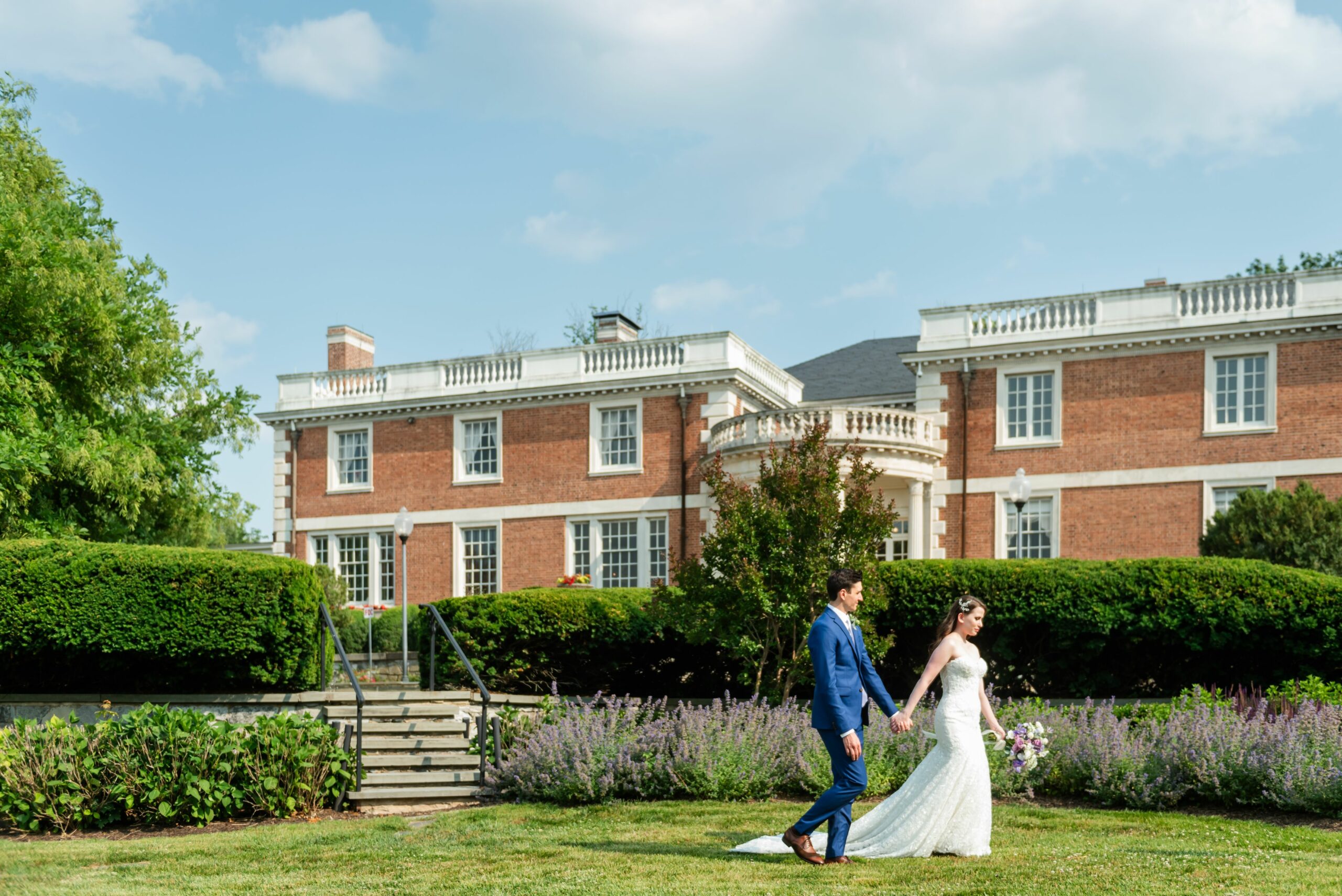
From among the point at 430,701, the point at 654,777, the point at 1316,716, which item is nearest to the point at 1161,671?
the point at 1316,716

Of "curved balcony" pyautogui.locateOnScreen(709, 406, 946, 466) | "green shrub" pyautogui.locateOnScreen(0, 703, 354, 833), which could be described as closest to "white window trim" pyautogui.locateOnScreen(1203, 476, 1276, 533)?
"curved balcony" pyautogui.locateOnScreen(709, 406, 946, 466)

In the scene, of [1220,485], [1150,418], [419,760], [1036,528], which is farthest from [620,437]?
[419,760]

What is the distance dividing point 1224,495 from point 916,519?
6282 millimetres

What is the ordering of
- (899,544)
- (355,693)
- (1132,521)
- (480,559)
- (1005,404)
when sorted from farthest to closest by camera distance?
(480,559) → (899,544) → (1005,404) → (1132,521) → (355,693)

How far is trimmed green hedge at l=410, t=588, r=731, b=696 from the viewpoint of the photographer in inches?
656

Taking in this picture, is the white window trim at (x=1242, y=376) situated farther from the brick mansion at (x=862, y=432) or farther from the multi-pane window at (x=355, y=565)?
the multi-pane window at (x=355, y=565)

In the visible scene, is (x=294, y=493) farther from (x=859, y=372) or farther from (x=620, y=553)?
(x=859, y=372)

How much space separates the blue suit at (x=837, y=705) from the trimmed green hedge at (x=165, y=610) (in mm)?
7873

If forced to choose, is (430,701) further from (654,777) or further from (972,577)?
(972,577)

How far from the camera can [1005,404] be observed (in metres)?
28.7

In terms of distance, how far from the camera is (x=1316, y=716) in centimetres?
1146

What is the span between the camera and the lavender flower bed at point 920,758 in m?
11.1

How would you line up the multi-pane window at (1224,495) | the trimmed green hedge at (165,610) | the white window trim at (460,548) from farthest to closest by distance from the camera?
the white window trim at (460,548) → the multi-pane window at (1224,495) → the trimmed green hedge at (165,610)

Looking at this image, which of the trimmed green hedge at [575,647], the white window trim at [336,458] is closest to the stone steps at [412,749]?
the trimmed green hedge at [575,647]
